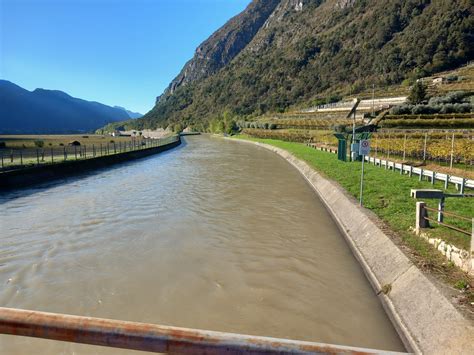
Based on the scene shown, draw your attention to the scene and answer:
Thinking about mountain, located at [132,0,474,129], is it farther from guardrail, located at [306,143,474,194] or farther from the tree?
guardrail, located at [306,143,474,194]

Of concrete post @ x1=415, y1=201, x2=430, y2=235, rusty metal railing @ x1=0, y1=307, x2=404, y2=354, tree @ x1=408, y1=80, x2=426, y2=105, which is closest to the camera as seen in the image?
rusty metal railing @ x1=0, y1=307, x2=404, y2=354

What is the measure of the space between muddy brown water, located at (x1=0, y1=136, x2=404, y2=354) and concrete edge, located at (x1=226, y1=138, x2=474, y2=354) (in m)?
0.23

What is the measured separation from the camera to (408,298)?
17.1ft

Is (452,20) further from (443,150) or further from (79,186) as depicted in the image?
(79,186)

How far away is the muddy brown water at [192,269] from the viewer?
531 cm

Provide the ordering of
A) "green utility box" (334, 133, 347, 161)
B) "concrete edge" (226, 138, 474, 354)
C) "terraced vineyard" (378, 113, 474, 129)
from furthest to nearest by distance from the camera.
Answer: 1. "terraced vineyard" (378, 113, 474, 129)
2. "green utility box" (334, 133, 347, 161)
3. "concrete edge" (226, 138, 474, 354)

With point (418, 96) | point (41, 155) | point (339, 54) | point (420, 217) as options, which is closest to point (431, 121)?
point (418, 96)

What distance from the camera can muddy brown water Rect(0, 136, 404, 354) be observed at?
5.31 metres

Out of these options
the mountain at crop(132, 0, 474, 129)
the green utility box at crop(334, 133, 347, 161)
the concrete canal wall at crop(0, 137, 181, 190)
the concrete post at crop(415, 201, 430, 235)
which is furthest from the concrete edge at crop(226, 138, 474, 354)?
the mountain at crop(132, 0, 474, 129)

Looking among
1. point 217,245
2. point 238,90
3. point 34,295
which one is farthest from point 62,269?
point 238,90

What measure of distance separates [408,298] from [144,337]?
467 cm

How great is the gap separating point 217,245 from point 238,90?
164m

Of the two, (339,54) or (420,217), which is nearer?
(420,217)

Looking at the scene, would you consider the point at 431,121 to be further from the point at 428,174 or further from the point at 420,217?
the point at 420,217
